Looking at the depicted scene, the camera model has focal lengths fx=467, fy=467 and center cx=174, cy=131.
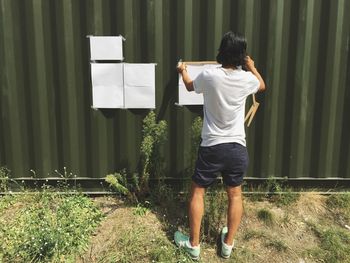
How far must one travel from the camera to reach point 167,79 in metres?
4.86

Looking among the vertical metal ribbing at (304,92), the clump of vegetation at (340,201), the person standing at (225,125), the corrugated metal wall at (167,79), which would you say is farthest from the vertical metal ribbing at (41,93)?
the clump of vegetation at (340,201)

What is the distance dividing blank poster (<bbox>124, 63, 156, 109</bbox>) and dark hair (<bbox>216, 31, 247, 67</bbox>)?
116 cm

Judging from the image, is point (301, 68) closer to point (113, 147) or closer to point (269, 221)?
point (269, 221)

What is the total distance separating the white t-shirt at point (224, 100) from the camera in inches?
150

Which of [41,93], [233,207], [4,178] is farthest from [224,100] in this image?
[4,178]

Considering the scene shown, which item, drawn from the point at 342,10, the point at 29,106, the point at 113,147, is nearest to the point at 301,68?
the point at 342,10

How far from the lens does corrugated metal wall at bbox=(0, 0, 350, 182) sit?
4.71 m

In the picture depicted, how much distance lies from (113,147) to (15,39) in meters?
1.49

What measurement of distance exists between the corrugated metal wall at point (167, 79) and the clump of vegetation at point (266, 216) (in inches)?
19.4

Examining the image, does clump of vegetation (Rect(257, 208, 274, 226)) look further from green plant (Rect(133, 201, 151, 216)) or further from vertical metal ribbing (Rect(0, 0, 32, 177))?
vertical metal ribbing (Rect(0, 0, 32, 177))

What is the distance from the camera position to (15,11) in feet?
15.4

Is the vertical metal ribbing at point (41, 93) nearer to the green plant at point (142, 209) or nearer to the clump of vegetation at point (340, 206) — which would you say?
the green plant at point (142, 209)

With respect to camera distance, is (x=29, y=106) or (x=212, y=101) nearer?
(x=212, y=101)

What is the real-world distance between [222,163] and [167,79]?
133cm
